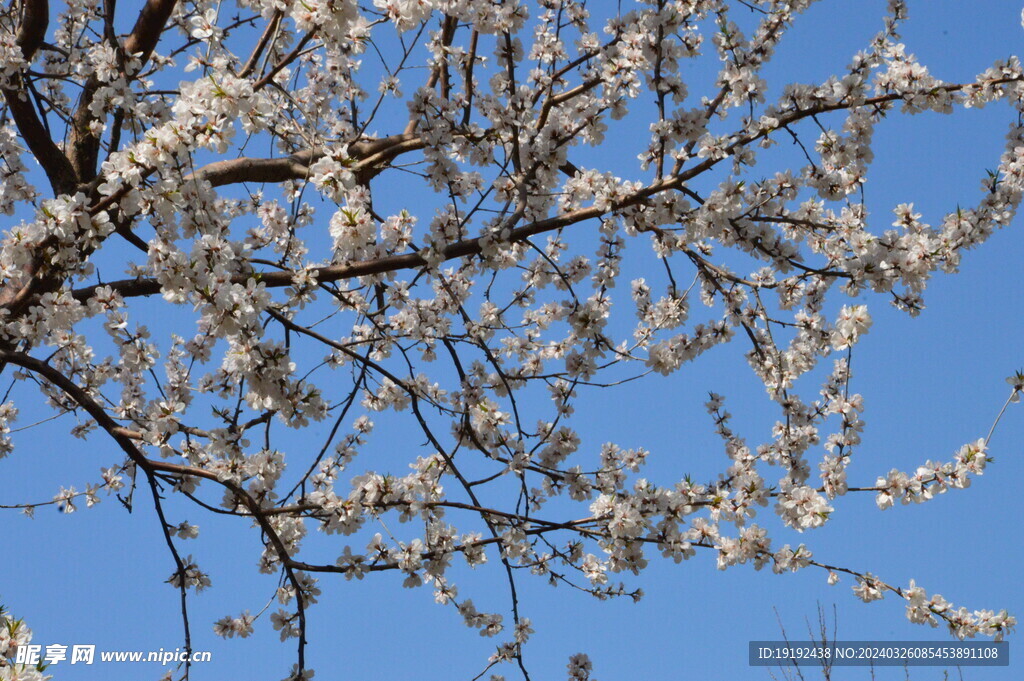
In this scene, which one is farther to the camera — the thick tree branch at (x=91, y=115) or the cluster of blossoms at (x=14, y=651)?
the thick tree branch at (x=91, y=115)

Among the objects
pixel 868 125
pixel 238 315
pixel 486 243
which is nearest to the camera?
pixel 238 315

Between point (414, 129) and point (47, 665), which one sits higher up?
point (414, 129)

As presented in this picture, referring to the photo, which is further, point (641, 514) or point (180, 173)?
point (641, 514)

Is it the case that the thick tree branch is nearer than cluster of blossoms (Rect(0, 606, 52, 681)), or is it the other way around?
cluster of blossoms (Rect(0, 606, 52, 681))

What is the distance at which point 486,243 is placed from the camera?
3.69m

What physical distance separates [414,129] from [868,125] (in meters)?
2.47

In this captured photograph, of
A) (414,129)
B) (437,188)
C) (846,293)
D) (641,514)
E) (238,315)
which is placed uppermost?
(414,129)

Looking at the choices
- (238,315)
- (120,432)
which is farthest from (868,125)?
(120,432)

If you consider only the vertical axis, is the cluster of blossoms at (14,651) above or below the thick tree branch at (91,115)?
below

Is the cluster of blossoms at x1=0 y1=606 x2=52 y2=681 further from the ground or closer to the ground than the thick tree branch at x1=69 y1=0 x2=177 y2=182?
closer to the ground

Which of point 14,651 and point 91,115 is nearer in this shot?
point 14,651

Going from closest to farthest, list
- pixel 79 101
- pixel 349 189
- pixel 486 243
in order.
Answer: pixel 349 189
pixel 486 243
pixel 79 101

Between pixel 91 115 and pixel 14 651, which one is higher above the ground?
pixel 91 115

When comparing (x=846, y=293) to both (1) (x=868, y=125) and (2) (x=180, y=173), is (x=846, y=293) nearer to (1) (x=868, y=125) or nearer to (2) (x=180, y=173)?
(1) (x=868, y=125)
